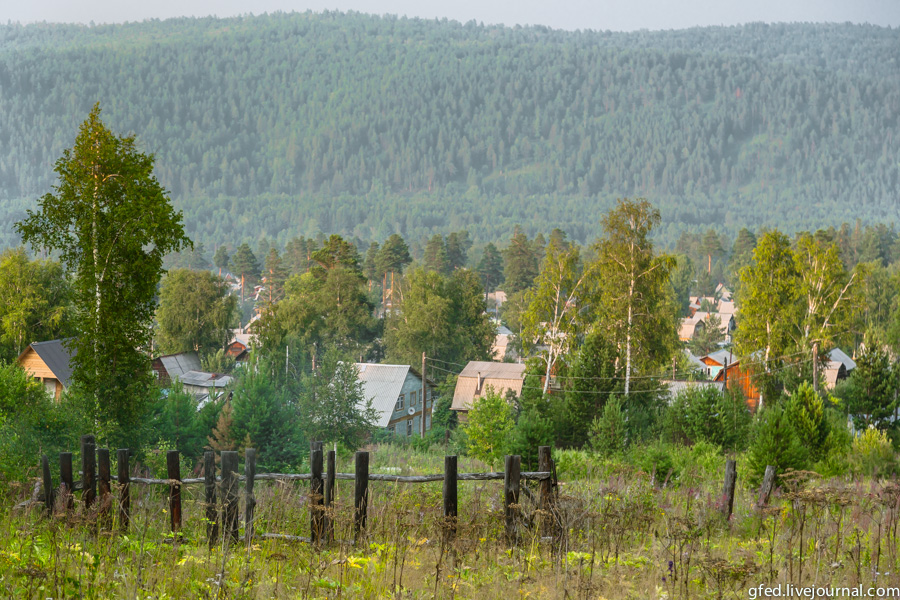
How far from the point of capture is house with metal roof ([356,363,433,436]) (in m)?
48.7

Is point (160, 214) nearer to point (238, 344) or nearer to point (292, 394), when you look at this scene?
point (292, 394)

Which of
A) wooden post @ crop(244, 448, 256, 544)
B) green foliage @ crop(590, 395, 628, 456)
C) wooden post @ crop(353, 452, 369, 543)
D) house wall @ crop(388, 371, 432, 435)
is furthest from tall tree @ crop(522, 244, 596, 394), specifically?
wooden post @ crop(244, 448, 256, 544)

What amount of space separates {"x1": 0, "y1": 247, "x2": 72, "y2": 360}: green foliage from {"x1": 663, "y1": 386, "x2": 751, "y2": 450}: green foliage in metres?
28.6

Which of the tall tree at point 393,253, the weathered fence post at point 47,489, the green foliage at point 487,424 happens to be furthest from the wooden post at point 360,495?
the tall tree at point 393,253

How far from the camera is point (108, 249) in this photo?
60.8ft

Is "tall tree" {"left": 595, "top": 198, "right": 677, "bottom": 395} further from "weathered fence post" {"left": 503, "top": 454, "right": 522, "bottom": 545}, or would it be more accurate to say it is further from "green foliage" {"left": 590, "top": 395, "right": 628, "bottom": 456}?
"weathered fence post" {"left": 503, "top": 454, "right": 522, "bottom": 545}

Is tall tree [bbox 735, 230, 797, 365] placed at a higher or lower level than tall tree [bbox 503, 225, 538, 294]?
lower

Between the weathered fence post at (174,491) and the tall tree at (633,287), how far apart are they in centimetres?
2696

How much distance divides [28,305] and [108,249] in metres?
24.4

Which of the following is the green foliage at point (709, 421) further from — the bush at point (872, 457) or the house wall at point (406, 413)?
the house wall at point (406, 413)

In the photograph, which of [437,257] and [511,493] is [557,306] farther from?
[437,257]

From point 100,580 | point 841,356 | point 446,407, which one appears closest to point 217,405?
point 446,407

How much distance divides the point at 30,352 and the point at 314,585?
35904 mm

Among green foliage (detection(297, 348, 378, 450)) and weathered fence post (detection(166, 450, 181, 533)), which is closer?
weathered fence post (detection(166, 450, 181, 533))
